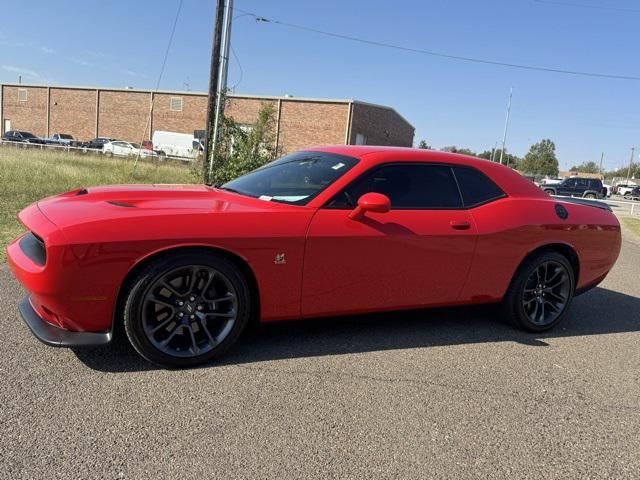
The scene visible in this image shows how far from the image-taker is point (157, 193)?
3.95 meters

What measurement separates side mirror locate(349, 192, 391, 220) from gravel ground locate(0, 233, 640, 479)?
3.38 feet

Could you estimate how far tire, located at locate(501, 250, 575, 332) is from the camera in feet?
15.0

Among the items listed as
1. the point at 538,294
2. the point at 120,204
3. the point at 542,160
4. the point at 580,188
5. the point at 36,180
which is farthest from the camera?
the point at 542,160

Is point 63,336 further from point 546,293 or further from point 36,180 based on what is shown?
point 36,180

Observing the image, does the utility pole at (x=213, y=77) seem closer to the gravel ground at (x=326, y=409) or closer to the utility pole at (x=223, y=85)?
the utility pole at (x=223, y=85)

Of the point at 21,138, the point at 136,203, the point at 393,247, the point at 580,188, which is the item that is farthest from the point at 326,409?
the point at 21,138

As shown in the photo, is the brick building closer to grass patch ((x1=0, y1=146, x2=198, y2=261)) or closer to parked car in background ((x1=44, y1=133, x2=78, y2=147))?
parked car in background ((x1=44, y1=133, x2=78, y2=147))

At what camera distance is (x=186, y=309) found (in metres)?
3.35

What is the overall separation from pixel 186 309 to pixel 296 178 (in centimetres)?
141

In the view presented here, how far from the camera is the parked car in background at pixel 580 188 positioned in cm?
3972

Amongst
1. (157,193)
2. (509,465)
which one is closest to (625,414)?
(509,465)

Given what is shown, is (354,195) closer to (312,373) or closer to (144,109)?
(312,373)

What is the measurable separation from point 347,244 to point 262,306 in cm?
73

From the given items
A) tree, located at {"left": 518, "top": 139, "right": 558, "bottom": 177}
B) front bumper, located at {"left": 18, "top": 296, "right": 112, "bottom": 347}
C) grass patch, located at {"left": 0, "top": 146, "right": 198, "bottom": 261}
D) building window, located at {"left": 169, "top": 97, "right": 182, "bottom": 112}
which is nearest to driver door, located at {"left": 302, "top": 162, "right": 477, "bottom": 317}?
front bumper, located at {"left": 18, "top": 296, "right": 112, "bottom": 347}
